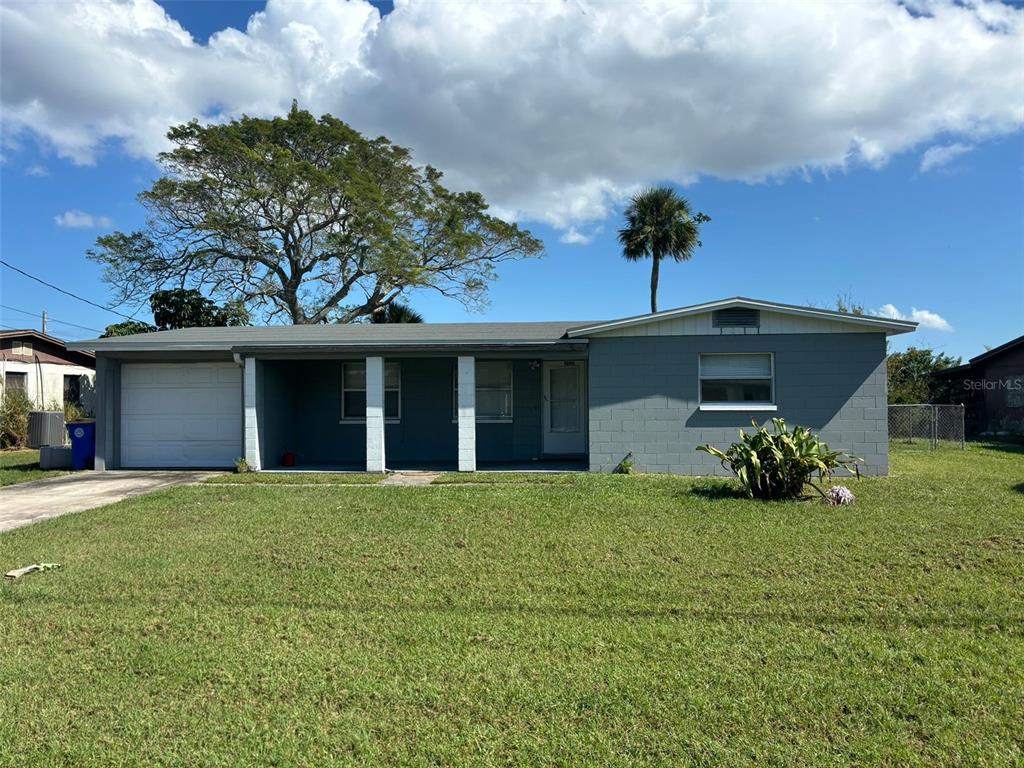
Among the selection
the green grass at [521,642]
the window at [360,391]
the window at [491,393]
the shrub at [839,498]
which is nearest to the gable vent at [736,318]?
the shrub at [839,498]

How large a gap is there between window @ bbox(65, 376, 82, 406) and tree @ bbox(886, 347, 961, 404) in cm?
2880

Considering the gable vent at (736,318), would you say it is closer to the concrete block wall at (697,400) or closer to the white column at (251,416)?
the concrete block wall at (697,400)

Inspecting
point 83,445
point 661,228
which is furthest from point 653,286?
point 83,445

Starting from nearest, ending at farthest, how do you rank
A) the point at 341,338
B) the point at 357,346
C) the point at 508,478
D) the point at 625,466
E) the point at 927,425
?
the point at 508,478 < the point at 625,466 < the point at 357,346 < the point at 341,338 < the point at 927,425

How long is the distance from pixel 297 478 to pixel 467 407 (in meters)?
3.40

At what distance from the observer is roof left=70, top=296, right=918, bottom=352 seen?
12.2m

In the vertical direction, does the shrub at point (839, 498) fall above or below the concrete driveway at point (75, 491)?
above

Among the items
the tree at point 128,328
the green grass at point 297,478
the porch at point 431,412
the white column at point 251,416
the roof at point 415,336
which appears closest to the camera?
the green grass at point 297,478

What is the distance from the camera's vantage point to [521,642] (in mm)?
4328

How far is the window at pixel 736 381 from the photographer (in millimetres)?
12594

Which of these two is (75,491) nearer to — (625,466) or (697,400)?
(625,466)

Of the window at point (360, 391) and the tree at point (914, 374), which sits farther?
the tree at point (914, 374)

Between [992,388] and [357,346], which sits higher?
[357,346]

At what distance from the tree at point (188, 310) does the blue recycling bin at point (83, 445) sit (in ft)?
53.2
